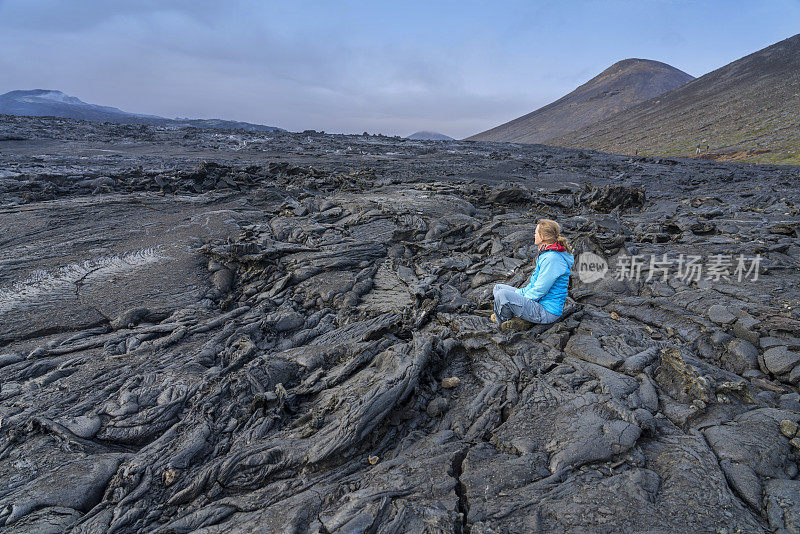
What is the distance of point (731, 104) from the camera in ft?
233

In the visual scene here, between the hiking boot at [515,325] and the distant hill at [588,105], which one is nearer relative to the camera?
the hiking boot at [515,325]

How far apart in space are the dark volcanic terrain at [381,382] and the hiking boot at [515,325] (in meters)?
0.14

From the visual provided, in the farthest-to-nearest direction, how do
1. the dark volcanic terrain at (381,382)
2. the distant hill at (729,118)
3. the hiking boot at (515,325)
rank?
the distant hill at (729,118) → the hiking boot at (515,325) → the dark volcanic terrain at (381,382)

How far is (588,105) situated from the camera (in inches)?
6506

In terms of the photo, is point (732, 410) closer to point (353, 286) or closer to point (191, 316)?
point (353, 286)

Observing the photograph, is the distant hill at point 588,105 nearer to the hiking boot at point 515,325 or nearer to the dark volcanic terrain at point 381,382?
the dark volcanic terrain at point 381,382

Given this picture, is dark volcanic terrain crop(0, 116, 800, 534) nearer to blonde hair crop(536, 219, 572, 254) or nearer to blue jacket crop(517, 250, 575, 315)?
blue jacket crop(517, 250, 575, 315)

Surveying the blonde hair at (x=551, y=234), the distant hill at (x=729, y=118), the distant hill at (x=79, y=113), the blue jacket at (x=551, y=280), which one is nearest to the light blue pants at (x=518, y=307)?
the blue jacket at (x=551, y=280)

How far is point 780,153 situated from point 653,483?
54.8 m

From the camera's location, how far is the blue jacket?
20.5 ft

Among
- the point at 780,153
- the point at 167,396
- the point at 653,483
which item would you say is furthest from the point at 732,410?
the point at 780,153

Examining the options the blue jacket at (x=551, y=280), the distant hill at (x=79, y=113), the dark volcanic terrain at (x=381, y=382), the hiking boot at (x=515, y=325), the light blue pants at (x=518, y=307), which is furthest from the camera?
the distant hill at (x=79, y=113)

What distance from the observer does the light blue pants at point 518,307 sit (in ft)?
21.9

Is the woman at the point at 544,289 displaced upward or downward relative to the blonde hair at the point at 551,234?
downward
